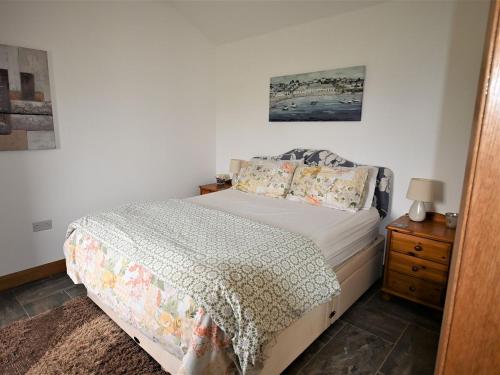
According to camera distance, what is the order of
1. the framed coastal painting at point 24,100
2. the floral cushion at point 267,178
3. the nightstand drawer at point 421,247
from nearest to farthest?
1. the nightstand drawer at point 421,247
2. the framed coastal painting at point 24,100
3. the floral cushion at point 267,178

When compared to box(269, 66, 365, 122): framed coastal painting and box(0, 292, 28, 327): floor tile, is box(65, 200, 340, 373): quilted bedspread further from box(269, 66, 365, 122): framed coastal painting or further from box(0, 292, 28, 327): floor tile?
box(269, 66, 365, 122): framed coastal painting

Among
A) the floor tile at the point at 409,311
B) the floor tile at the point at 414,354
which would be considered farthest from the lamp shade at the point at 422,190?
the floor tile at the point at 414,354

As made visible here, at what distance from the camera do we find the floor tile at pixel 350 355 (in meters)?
1.71

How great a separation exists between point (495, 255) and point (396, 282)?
71.2 inches

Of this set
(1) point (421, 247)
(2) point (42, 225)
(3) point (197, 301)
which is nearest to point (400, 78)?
(1) point (421, 247)

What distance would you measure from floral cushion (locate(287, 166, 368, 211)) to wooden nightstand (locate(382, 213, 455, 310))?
384 mm

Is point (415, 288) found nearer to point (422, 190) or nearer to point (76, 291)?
point (422, 190)

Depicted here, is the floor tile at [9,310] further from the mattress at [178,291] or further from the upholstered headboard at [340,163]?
the upholstered headboard at [340,163]

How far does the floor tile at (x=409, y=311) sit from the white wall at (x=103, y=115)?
251 centimetres

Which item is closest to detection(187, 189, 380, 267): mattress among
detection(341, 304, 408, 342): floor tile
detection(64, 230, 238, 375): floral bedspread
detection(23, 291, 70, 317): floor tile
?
detection(341, 304, 408, 342): floor tile

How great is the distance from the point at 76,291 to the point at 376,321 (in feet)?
7.75

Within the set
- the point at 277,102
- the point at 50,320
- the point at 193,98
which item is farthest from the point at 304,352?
the point at 193,98

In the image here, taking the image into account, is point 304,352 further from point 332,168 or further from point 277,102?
point 277,102

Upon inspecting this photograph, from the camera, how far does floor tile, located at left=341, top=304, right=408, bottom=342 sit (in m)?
2.02
